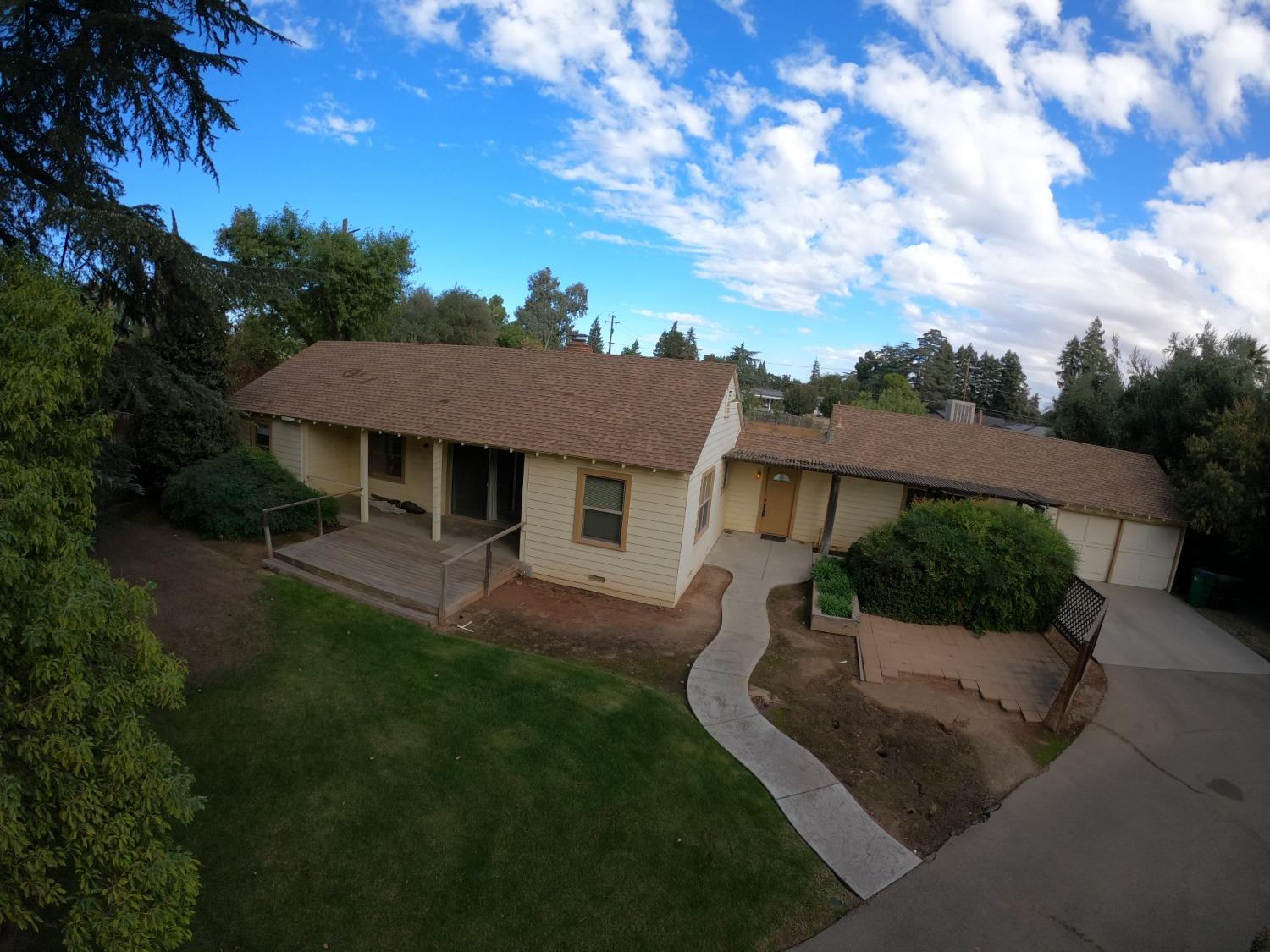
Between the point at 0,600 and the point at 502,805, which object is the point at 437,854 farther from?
the point at 0,600

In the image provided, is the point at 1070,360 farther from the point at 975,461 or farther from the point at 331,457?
the point at 331,457

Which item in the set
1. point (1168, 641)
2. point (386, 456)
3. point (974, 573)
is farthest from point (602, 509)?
point (1168, 641)

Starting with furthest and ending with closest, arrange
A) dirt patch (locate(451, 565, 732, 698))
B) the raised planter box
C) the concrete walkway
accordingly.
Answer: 1. the raised planter box
2. dirt patch (locate(451, 565, 732, 698))
3. the concrete walkway

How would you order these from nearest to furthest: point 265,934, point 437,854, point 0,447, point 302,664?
1. point 0,447
2. point 265,934
3. point 437,854
4. point 302,664

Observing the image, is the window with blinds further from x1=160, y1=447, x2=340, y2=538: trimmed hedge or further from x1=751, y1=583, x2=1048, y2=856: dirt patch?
x1=160, y1=447, x2=340, y2=538: trimmed hedge

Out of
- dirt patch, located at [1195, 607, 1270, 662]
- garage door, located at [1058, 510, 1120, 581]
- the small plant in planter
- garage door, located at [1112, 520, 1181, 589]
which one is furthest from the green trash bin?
the small plant in planter

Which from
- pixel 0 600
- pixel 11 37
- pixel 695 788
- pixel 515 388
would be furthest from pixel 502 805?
pixel 11 37
